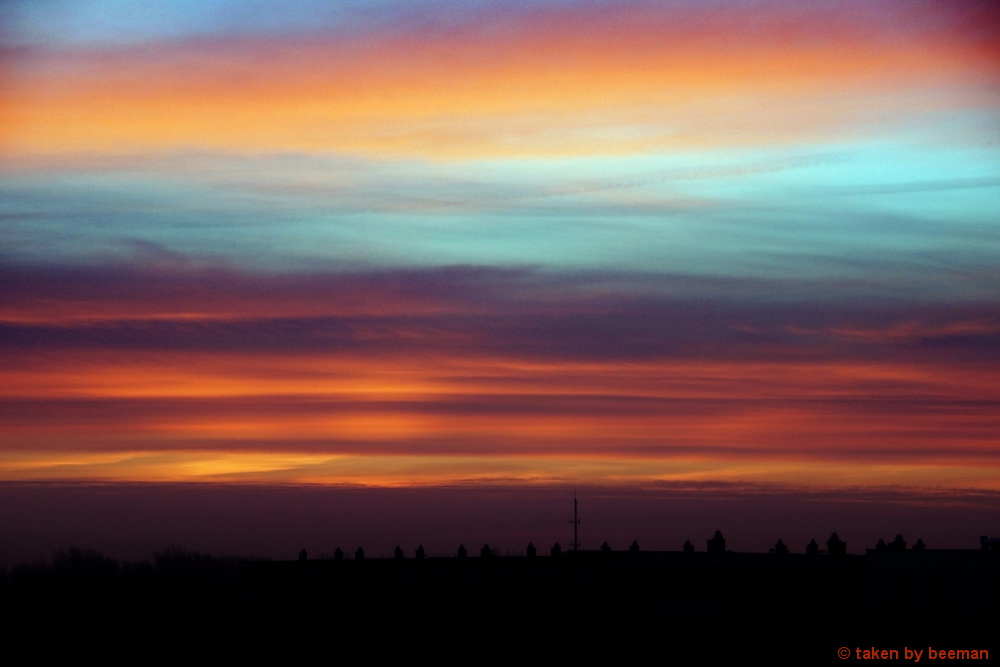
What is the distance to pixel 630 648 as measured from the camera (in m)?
71.6

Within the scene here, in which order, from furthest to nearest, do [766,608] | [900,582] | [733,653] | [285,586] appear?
[285,586]
[766,608]
[900,582]
[733,653]

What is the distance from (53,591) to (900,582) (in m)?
44.2

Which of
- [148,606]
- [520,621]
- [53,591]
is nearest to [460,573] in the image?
[520,621]

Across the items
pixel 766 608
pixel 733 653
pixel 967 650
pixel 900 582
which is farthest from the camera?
pixel 766 608

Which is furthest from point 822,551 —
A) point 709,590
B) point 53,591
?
point 53,591

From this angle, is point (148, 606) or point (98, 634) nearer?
point (98, 634)

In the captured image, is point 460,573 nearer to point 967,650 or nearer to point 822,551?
point 822,551

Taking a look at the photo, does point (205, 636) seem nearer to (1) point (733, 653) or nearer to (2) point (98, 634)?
(2) point (98, 634)

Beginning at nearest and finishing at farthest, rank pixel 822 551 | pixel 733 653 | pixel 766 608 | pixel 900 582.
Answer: pixel 733 653 < pixel 900 582 < pixel 766 608 < pixel 822 551

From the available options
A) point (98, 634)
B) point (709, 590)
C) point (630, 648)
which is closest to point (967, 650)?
point (630, 648)

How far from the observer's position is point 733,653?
69.0 m

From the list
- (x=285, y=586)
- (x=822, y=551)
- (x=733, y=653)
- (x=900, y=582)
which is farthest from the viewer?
(x=822, y=551)

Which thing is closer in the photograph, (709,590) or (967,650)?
(967,650)

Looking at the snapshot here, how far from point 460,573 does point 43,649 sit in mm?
28867
